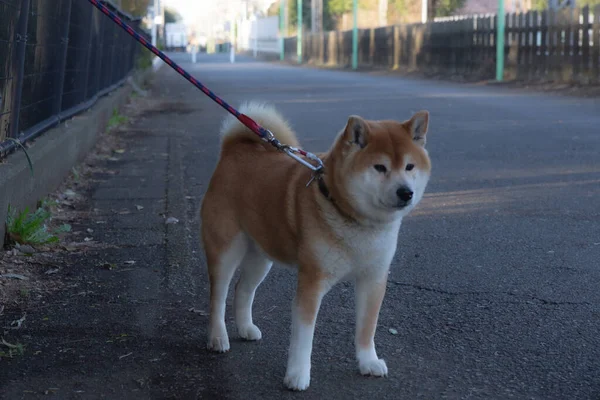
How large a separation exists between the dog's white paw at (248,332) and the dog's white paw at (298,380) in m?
0.62

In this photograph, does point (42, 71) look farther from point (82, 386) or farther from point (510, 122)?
point (510, 122)

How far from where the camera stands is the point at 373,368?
3.48 m

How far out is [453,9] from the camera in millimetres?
47188

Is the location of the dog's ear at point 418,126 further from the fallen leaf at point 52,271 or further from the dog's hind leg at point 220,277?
the fallen leaf at point 52,271

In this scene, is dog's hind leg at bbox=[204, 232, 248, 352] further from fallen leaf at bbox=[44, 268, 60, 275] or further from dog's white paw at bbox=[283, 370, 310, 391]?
fallen leaf at bbox=[44, 268, 60, 275]

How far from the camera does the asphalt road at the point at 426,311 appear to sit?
3.41 meters

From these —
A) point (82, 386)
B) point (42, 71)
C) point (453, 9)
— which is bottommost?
point (82, 386)

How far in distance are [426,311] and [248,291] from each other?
91cm

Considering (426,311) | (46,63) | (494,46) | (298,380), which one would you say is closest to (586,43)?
(494,46)

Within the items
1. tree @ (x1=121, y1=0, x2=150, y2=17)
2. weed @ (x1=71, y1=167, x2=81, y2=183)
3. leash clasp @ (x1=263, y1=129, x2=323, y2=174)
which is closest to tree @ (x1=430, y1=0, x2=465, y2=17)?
tree @ (x1=121, y1=0, x2=150, y2=17)

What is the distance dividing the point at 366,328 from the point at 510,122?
32.6 feet

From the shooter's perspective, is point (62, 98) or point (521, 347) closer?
point (521, 347)

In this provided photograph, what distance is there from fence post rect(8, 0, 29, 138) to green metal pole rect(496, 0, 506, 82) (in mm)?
19753

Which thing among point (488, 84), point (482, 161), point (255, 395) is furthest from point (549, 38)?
point (255, 395)
